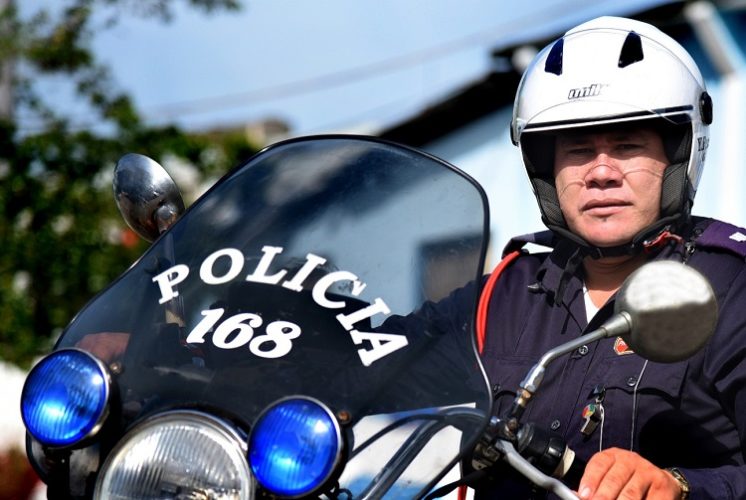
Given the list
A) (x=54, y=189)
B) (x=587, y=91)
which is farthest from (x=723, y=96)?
(x=587, y=91)

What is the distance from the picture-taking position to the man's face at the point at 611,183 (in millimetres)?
3166

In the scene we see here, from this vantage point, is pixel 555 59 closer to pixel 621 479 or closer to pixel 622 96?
pixel 622 96

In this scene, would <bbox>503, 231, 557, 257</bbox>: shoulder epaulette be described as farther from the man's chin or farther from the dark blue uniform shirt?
the dark blue uniform shirt

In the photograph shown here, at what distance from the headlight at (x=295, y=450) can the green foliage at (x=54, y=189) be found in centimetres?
1023

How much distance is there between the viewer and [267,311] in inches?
89.7

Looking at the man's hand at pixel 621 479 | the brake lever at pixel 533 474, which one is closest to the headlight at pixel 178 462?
the brake lever at pixel 533 474

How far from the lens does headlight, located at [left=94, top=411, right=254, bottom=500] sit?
80.2 inches

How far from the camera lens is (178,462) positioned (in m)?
2.06

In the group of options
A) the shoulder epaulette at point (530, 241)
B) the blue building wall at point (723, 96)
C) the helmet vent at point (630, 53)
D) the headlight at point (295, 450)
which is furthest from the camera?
the blue building wall at point (723, 96)

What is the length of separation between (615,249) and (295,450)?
1.41 m

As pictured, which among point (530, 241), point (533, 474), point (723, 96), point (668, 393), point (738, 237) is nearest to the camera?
point (533, 474)

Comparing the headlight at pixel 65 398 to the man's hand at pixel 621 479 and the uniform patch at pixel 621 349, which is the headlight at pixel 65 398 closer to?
the man's hand at pixel 621 479

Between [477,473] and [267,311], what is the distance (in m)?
0.47

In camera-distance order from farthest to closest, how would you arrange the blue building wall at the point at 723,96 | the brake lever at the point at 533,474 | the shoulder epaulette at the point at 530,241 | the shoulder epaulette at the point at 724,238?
the blue building wall at the point at 723,96, the shoulder epaulette at the point at 530,241, the shoulder epaulette at the point at 724,238, the brake lever at the point at 533,474
